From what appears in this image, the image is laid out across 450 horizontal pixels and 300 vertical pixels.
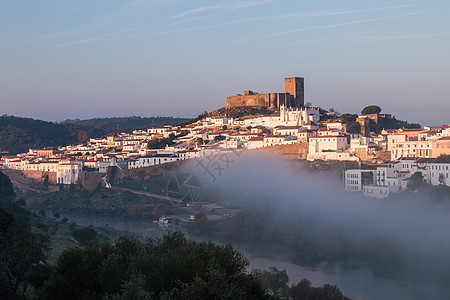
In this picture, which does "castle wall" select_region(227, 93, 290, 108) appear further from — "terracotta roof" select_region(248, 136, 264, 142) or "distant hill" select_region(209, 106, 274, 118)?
"terracotta roof" select_region(248, 136, 264, 142)

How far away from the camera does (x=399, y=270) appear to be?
18922 millimetres

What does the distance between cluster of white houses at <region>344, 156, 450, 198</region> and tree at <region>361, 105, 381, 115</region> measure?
12.9 metres

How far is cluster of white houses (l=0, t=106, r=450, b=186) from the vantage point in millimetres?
29503

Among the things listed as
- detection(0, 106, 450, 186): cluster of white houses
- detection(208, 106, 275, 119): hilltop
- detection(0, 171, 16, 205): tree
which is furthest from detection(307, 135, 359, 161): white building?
detection(0, 171, 16, 205): tree

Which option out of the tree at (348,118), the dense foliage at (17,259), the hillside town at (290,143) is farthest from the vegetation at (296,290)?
the tree at (348,118)

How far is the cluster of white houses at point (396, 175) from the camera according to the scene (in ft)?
82.0

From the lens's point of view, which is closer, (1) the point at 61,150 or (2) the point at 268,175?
(2) the point at 268,175

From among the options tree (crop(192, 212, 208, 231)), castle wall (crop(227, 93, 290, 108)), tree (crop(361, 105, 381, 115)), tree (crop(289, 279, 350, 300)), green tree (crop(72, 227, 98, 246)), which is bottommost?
tree (crop(192, 212, 208, 231))

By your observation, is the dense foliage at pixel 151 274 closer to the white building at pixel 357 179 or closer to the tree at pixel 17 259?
the tree at pixel 17 259

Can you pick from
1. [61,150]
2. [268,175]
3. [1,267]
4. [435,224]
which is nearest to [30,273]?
[1,267]

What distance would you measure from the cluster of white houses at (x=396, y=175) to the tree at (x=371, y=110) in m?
12.9

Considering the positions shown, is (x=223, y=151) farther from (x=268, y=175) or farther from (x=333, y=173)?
(x=333, y=173)

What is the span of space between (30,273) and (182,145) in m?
30.6

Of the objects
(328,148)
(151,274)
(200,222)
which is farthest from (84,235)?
(328,148)
